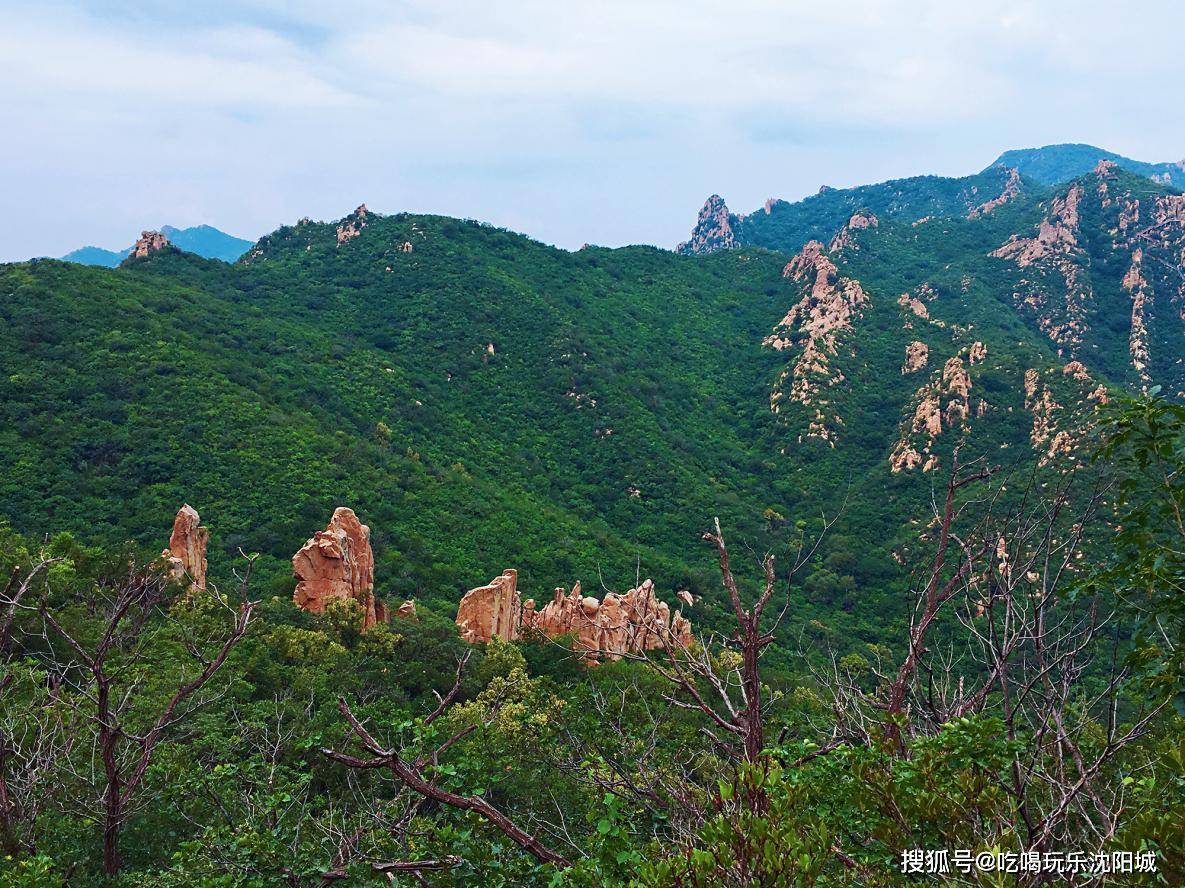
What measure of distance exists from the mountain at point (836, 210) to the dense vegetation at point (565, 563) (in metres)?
47.6

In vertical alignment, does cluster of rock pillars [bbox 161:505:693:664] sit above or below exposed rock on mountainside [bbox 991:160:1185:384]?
below

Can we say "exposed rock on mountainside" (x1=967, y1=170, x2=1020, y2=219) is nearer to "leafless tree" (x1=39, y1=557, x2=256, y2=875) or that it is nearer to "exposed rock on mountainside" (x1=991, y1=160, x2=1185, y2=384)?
"exposed rock on mountainside" (x1=991, y1=160, x2=1185, y2=384)

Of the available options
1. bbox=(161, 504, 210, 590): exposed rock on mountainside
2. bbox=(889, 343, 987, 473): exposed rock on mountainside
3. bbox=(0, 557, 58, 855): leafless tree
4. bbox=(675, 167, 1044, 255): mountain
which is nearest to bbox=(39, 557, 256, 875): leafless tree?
bbox=(0, 557, 58, 855): leafless tree

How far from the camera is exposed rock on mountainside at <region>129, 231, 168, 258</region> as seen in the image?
71562mm

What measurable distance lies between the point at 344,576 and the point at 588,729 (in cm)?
2078

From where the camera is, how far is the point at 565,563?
4269 centimetres

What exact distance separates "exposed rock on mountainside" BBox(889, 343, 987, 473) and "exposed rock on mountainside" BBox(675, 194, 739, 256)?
116m

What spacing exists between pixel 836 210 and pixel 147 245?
550 feet

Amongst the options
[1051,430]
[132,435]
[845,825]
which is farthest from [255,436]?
[1051,430]

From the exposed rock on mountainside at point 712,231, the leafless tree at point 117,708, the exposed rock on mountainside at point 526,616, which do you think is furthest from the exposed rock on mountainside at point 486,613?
the exposed rock on mountainside at point 712,231

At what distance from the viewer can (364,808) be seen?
36.8ft

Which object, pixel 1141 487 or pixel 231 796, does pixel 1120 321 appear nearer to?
pixel 1141 487

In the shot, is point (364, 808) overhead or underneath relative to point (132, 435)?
underneath

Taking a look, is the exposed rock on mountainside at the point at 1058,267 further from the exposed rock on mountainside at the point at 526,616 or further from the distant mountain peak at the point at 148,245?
the distant mountain peak at the point at 148,245
